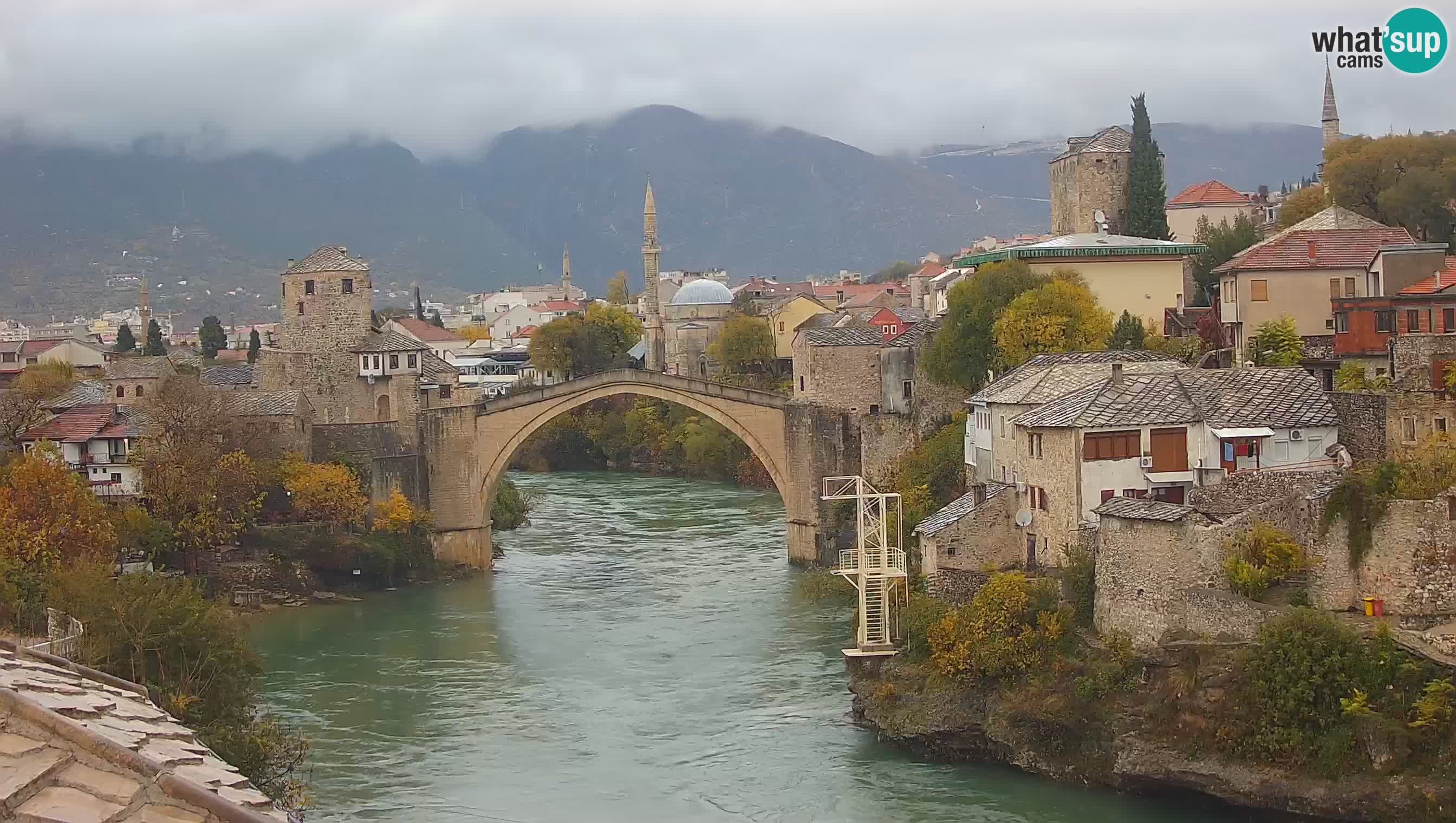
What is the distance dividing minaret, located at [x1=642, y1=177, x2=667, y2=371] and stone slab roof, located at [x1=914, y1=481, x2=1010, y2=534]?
168ft

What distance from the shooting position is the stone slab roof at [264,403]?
166 ft

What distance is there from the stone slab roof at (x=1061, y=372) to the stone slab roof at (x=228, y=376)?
30334 mm

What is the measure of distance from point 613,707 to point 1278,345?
46.6ft

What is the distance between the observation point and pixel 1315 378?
32.2 m

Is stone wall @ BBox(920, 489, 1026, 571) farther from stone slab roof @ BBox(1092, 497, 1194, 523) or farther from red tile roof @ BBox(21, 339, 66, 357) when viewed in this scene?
red tile roof @ BBox(21, 339, 66, 357)

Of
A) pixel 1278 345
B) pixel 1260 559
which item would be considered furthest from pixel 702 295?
pixel 1260 559

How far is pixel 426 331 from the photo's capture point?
339ft

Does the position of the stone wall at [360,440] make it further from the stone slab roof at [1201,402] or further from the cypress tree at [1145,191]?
the stone slab roof at [1201,402]

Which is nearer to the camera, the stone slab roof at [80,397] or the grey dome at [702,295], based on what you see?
the stone slab roof at [80,397]

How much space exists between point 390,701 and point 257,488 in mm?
16134

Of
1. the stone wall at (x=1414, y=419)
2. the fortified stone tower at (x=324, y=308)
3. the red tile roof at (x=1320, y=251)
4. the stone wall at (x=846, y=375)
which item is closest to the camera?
the stone wall at (x=1414, y=419)

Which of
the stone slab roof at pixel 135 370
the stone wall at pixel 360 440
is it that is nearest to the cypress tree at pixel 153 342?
the stone slab roof at pixel 135 370

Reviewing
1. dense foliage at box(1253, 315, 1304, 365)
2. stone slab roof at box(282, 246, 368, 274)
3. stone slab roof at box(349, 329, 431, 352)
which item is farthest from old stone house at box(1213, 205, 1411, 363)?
stone slab roof at box(282, 246, 368, 274)

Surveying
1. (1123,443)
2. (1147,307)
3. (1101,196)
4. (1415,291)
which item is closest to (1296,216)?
(1101,196)
